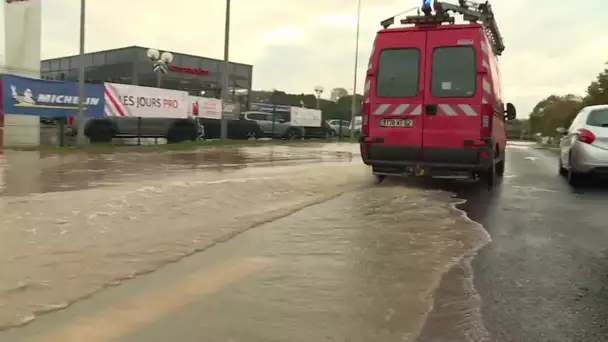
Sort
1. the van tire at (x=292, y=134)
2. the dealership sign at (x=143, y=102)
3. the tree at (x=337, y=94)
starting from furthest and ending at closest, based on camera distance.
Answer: the tree at (x=337, y=94), the van tire at (x=292, y=134), the dealership sign at (x=143, y=102)

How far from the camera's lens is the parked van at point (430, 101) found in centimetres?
866

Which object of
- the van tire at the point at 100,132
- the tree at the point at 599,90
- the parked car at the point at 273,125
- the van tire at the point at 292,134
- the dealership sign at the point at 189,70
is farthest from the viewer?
the dealership sign at the point at 189,70

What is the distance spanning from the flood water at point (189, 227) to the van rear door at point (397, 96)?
691 mm

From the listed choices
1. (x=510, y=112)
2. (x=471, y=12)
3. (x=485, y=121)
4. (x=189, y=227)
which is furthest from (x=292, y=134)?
(x=189, y=227)

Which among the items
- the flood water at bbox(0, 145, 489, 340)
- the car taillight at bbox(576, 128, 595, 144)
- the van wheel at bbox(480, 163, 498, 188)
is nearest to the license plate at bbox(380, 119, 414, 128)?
the flood water at bbox(0, 145, 489, 340)

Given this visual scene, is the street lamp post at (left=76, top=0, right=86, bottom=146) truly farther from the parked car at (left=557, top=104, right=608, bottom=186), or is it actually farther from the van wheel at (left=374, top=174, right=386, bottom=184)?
the parked car at (left=557, top=104, right=608, bottom=186)

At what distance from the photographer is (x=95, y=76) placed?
47.7 metres

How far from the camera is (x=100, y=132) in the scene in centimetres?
1978

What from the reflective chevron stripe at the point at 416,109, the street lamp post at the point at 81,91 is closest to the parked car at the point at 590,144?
the reflective chevron stripe at the point at 416,109

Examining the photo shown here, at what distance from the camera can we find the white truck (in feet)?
61.5

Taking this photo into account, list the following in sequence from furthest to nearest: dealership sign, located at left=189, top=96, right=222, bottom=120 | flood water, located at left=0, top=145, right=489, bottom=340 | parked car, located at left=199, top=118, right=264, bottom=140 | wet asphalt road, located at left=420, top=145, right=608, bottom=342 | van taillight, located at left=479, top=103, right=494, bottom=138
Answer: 1. parked car, located at left=199, top=118, right=264, bottom=140
2. dealership sign, located at left=189, top=96, right=222, bottom=120
3. van taillight, located at left=479, top=103, right=494, bottom=138
4. flood water, located at left=0, top=145, right=489, bottom=340
5. wet asphalt road, located at left=420, top=145, right=608, bottom=342

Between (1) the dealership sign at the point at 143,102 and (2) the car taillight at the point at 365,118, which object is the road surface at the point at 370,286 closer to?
(2) the car taillight at the point at 365,118

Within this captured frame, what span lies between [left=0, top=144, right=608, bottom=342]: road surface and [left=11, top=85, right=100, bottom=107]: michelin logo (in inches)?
462

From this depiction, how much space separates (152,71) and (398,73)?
38.3 metres
